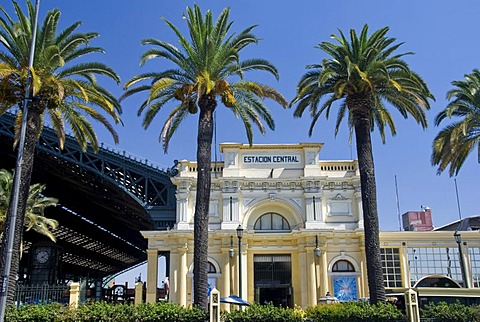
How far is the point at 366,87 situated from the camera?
77.6ft

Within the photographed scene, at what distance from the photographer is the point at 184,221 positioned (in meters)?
35.2

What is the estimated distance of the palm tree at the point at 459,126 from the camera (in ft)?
85.4

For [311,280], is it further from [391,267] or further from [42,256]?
[42,256]

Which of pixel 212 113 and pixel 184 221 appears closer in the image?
pixel 212 113

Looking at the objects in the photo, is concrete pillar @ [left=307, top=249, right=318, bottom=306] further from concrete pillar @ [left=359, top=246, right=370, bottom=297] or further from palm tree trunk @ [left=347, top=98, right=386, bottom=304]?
palm tree trunk @ [left=347, top=98, right=386, bottom=304]

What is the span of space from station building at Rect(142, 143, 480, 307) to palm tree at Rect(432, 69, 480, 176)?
9.12 m

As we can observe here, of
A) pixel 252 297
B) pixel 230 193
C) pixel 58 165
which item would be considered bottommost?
pixel 252 297

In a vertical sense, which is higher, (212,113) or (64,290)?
(212,113)

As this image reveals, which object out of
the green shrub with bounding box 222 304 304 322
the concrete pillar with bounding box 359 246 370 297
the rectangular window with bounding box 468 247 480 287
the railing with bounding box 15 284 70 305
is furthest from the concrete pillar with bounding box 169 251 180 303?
the rectangular window with bounding box 468 247 480 287

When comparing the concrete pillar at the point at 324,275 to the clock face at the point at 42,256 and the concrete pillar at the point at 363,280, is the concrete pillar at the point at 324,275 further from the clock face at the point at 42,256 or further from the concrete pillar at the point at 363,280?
the clock face at the point at 42,256

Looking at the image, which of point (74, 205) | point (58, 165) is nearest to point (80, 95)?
point (58, 165)

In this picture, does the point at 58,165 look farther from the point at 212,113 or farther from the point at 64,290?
the point at 212,113

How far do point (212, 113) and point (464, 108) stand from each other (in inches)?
493

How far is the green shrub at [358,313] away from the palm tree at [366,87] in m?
2.91
